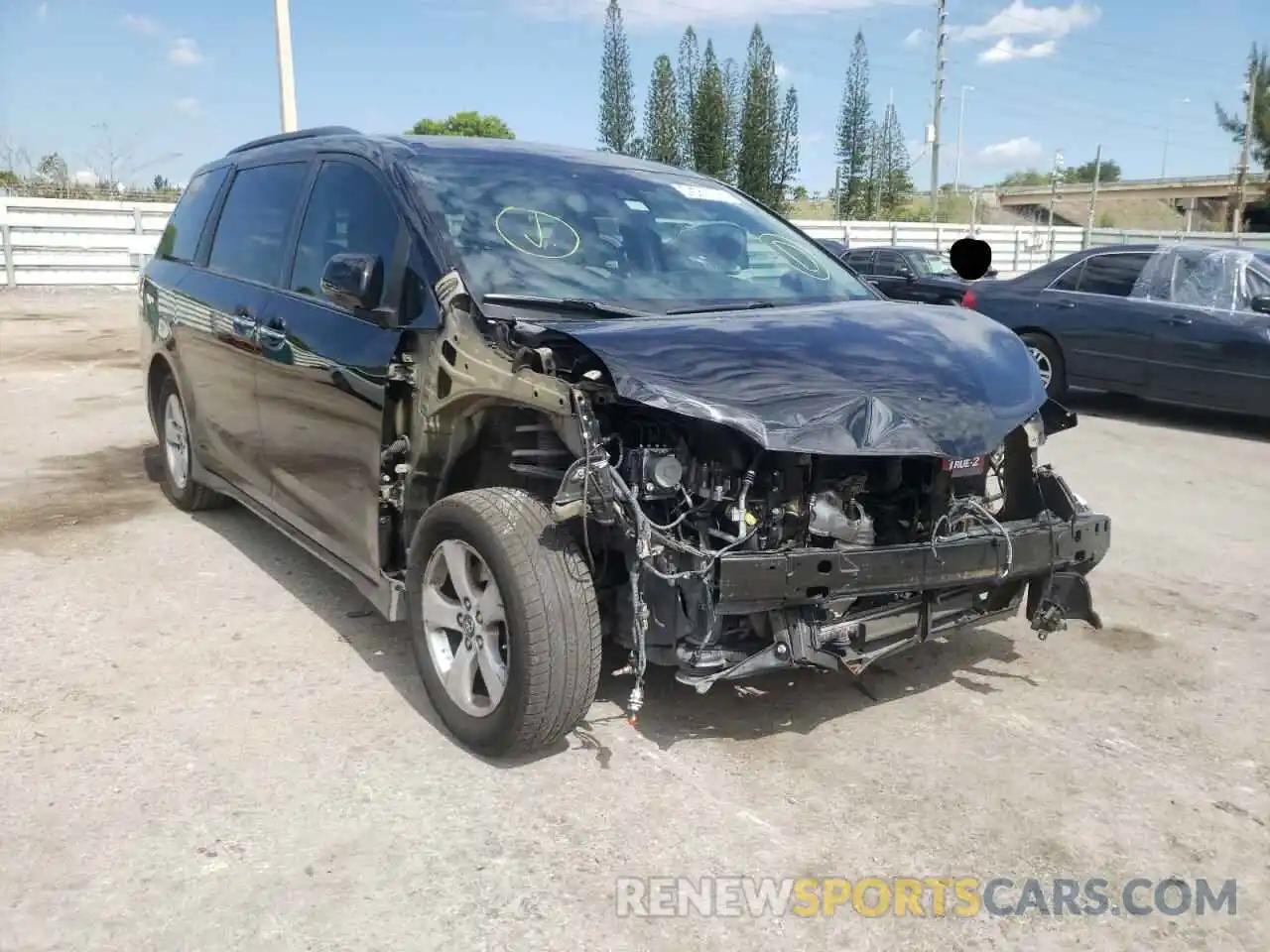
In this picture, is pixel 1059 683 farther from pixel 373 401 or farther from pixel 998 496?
pixel 373 401

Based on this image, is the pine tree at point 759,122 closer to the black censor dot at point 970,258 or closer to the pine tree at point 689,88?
the pine tree at point 689,88

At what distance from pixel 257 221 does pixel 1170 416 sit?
8472mm

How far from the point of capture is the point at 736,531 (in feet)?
10.2

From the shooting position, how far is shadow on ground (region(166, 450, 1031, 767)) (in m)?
3.63

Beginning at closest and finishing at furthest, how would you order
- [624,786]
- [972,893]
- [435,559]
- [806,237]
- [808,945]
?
[808,945] → [972,893] → [624,786] → [435,559] → [806,237]

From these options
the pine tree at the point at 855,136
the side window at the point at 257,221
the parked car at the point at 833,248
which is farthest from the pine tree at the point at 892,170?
the side window at the point at 257,221

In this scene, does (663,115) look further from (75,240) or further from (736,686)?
(736,686)

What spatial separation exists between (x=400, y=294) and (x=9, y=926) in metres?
2.13

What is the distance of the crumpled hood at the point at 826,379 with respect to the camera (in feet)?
9.86

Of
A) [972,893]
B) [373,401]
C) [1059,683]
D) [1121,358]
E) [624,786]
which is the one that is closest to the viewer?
[972,893]

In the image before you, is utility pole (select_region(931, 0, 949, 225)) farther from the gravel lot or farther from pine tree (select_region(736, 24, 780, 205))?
the gravel lot

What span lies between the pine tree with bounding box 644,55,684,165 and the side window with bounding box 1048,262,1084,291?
170ft

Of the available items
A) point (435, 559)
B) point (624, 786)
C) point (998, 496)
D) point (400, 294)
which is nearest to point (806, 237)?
point (998, 496)

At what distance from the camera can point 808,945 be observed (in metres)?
2.56
